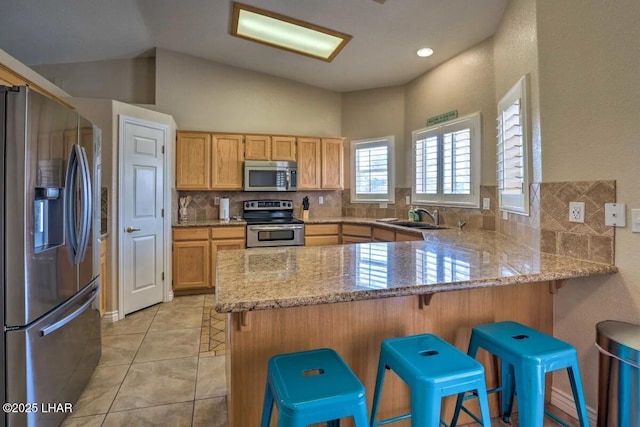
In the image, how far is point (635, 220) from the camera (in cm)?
157

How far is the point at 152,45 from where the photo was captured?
423 centimetres

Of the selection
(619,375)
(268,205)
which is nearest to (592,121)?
(619,375)

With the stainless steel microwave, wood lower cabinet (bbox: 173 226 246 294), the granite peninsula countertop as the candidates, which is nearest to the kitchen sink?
the granite peninsula countertop

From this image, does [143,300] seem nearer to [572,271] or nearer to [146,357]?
[146,357]

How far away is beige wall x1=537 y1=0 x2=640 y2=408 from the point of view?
62.3 inches

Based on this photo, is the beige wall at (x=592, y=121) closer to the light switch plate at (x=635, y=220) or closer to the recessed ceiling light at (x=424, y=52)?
the light switch plate at (x=635, y=220)

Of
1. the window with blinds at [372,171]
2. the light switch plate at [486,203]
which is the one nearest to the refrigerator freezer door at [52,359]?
the light switch plate at [486,203]

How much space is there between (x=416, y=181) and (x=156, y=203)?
317cm

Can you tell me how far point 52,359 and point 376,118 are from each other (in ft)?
14.4

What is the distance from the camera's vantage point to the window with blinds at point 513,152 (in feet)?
7.49

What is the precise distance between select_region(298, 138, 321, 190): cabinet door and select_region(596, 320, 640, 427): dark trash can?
367cm

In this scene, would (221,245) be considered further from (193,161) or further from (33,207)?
(33,207)

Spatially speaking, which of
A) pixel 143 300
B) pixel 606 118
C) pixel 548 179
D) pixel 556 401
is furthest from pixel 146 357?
pixel 606 118

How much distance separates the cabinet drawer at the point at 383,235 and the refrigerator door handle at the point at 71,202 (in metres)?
2.91
